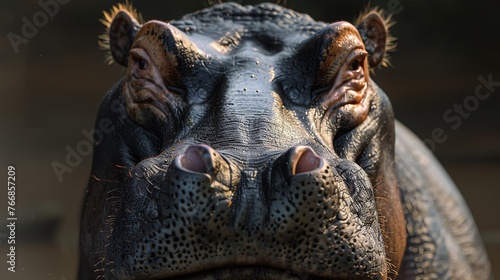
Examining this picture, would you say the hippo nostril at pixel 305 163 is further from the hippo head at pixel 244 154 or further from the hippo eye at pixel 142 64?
the hippo eye at pixel 142 64

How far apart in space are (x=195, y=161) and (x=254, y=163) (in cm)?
16

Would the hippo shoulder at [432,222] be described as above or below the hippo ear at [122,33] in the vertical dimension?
below

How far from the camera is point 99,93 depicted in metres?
8.94

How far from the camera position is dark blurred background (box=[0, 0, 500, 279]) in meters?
7.86

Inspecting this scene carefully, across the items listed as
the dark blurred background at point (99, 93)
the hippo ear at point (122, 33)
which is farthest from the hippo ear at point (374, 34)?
the dark blurred background at point (99, 93)

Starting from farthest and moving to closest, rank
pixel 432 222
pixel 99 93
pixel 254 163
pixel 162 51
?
pixel 99 93 < pixel 432 222 < pixel 162 51 < pixel 254 163

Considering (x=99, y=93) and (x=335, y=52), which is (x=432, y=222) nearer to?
(x=335, y=52)

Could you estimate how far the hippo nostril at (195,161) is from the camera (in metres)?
2.40

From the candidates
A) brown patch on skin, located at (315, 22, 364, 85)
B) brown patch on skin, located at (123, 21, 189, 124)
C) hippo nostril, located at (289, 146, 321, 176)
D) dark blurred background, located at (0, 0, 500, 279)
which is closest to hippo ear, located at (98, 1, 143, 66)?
brown patch on skin, located at (123, 21, 189, 124)

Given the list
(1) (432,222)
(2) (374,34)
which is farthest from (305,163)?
(1) (432,222)

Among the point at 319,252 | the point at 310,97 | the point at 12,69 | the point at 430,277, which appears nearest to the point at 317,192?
the point at 319,252

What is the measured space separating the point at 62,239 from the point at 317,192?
5.65 metres

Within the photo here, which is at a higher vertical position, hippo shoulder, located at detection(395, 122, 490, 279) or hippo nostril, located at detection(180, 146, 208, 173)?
hippo nostril, located at detection(180, 146, 208, 173)

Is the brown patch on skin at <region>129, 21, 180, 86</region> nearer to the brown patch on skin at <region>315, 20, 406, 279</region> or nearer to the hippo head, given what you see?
the hippo head
